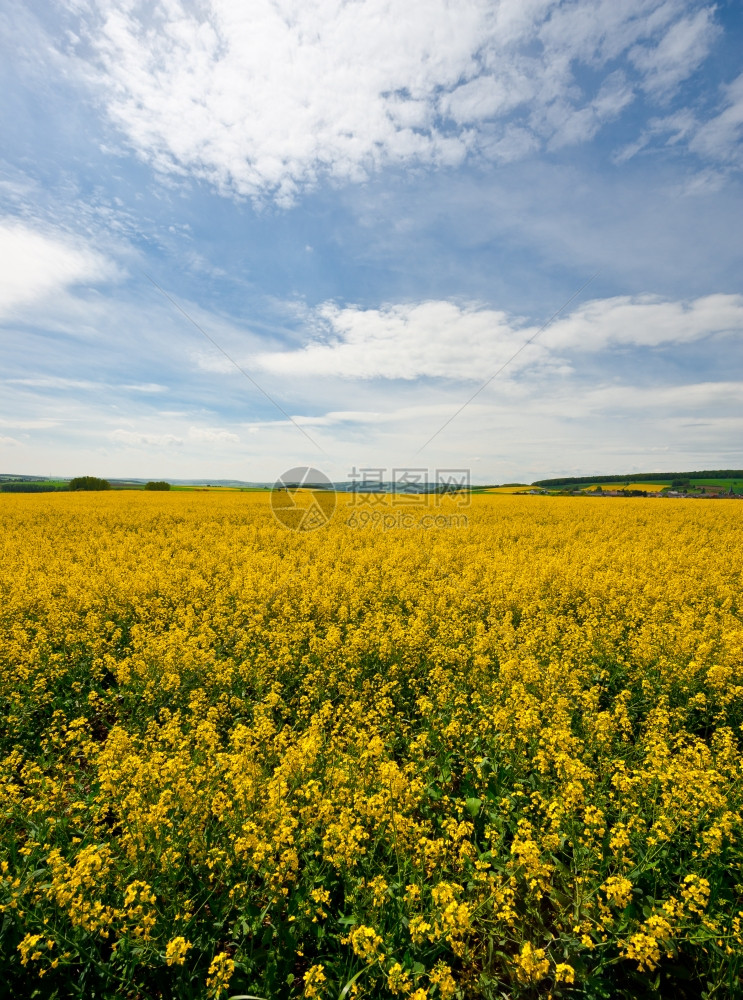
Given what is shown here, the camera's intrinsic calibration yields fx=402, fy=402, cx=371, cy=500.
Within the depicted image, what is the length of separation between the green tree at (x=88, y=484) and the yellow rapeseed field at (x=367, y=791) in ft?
181

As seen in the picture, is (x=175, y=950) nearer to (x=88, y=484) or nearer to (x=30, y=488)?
(x=88, y=484)

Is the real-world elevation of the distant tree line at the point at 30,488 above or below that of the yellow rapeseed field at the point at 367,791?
above

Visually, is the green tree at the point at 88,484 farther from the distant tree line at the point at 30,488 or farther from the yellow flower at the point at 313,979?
the yellow flower at the point at 313,979

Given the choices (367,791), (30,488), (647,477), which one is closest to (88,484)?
(30,488)

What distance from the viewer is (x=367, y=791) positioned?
396 centimetres

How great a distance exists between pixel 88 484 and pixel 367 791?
66.6m

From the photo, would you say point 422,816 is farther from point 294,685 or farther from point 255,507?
point 255,507

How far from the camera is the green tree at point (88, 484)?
55912mm

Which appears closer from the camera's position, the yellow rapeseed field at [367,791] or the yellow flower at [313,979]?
the yellow flower at [313,979]

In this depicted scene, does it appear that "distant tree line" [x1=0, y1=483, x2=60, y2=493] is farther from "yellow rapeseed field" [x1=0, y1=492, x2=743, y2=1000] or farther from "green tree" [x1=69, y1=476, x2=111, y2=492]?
"yellow rapeseed field" [x1=0, y1=492, x2=743, y2=1000]

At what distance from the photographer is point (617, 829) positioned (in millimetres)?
3506

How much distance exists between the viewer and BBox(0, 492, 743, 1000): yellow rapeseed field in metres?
2.76

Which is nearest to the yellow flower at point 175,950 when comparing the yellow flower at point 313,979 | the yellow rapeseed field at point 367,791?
the yellow rapeseed field at point 367,791

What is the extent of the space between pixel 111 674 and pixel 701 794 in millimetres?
8221
